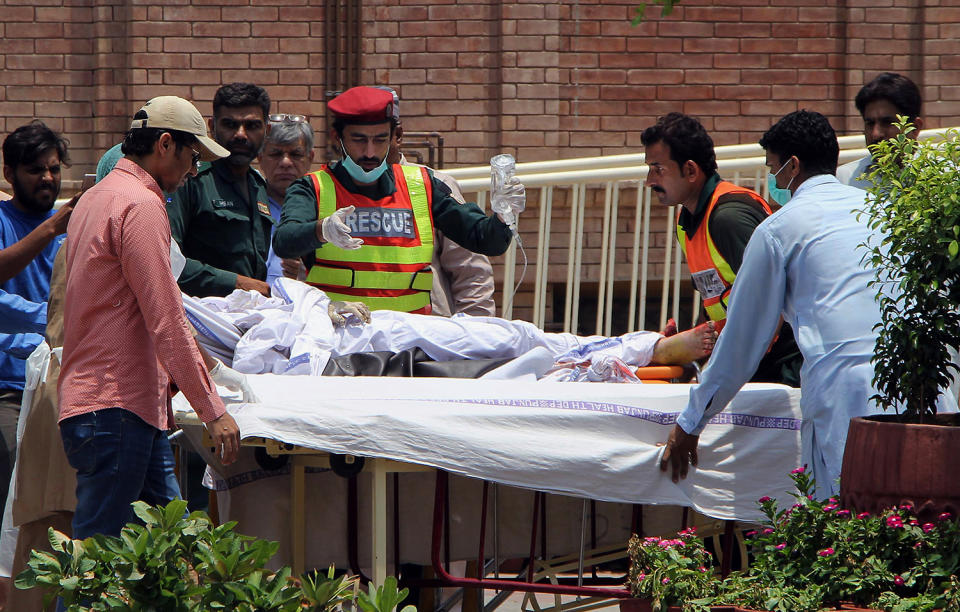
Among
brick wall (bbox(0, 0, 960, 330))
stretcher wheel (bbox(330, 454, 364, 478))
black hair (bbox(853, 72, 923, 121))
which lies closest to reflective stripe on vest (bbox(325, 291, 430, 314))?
stretcher wheel (bbox(330, 454, 364, 478))

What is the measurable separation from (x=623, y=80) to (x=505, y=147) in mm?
883

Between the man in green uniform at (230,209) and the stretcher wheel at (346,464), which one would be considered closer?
the stretcher wheel at (346,464)

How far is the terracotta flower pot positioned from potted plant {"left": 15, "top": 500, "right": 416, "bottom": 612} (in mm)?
950

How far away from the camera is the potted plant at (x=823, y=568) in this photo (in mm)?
2299

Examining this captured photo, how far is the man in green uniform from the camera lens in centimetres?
477

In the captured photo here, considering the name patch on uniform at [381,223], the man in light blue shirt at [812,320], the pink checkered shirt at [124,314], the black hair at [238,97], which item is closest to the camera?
the pink checkered shirt at [124,314]

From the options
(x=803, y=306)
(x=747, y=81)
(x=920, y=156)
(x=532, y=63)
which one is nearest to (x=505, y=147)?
(x=532, y=63)

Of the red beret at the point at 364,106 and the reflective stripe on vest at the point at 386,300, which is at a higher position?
the red beret at the point at 364,106

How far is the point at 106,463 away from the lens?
3170 mm

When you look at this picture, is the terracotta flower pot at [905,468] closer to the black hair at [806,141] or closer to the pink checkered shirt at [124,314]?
the black hair at [806,141]

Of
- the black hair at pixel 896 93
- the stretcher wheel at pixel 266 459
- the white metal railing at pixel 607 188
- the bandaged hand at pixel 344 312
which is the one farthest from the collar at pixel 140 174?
the white metal railing at pixel 607 188

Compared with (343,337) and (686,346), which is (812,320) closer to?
(686,346)

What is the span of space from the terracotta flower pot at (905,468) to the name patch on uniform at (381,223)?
8.03 feet

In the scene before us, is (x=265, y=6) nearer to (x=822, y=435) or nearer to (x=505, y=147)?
(x=505, y=147)
